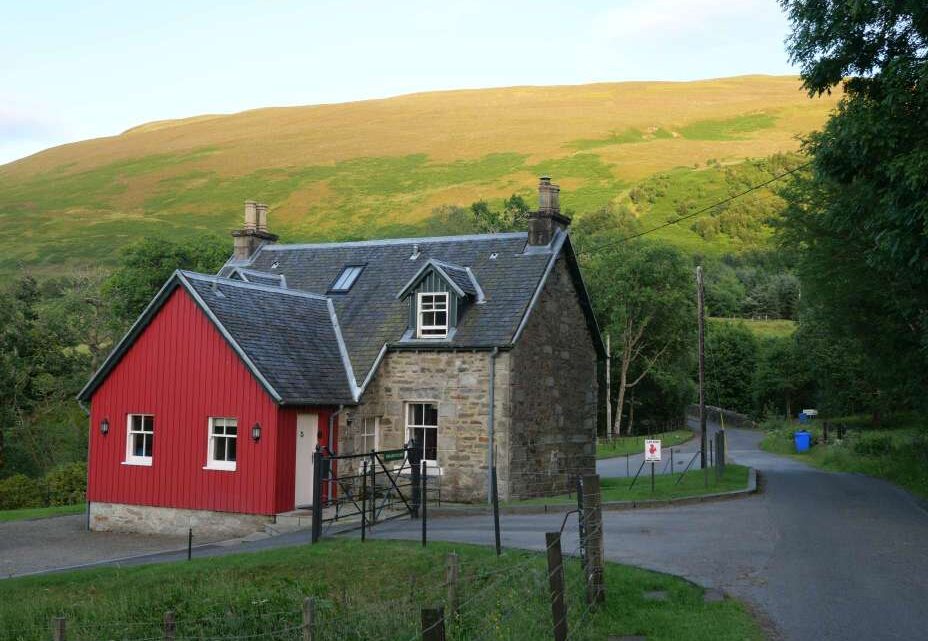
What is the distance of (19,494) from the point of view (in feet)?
108

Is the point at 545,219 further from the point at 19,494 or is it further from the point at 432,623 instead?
the point at 19,494

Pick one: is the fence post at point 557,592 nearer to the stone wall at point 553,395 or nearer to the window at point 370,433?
the stone wall at point 553,395

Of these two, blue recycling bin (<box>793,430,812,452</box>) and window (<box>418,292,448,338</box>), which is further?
blue recycling bin (<box>793,430,812,452</box>)

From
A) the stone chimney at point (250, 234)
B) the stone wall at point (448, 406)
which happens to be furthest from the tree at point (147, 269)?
the stone wall at point (448, 406)

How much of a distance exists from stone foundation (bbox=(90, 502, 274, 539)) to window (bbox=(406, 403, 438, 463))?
4.86 metres

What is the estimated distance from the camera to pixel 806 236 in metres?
27.8

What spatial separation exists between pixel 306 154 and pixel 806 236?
13555 centimetres

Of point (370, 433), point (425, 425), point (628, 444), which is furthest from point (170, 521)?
point (628, 444)

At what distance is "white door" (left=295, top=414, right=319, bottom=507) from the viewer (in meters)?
23.5

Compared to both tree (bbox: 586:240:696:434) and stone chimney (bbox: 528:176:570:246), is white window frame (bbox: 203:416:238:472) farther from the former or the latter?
tree (bbox: 586:240:696:434)

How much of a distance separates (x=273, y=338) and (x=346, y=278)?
18.1 feet

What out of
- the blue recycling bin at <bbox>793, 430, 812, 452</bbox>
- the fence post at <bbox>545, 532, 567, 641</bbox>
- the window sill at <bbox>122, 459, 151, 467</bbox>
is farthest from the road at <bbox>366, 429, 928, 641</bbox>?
the blue recycling bin at <bbox>793, 430, 812, 452</bbox>

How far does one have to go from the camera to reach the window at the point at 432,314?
2581 centimetres

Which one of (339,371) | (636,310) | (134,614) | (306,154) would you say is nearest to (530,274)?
(339,371)
